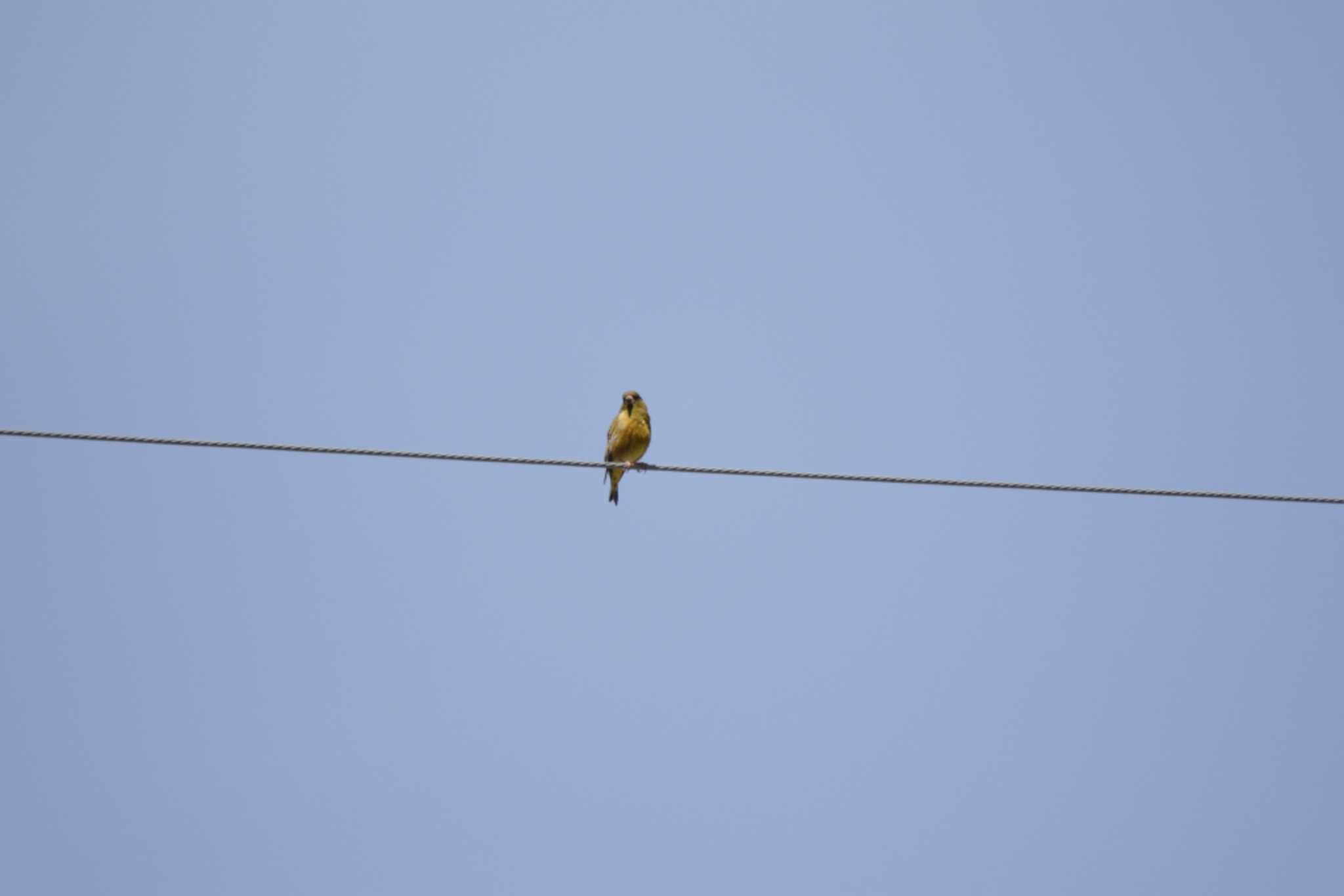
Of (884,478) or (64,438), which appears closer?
(64,438)

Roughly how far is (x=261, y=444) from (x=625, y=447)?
634cm

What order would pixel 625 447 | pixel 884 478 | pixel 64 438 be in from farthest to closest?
pixel 625 447, pixel 884 478, pixel 64 438

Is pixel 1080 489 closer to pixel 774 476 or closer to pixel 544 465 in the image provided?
pixel 774 476

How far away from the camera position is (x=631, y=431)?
13.3 m

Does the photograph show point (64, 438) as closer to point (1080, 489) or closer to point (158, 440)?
point (158, 440)

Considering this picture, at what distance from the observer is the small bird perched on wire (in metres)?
13.3

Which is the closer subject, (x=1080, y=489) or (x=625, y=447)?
(x=1080, y=489)

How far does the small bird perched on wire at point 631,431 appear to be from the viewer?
43.6 ft

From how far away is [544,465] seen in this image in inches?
303

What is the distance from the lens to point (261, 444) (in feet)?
23.5

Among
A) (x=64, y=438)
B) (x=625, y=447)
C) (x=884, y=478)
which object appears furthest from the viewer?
(x=625, y=447)

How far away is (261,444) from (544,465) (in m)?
1.36

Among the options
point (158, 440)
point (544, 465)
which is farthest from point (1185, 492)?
point (158, 440)

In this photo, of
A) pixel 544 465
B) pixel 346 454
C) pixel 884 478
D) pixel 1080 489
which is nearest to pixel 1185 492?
pixel 1080 489
